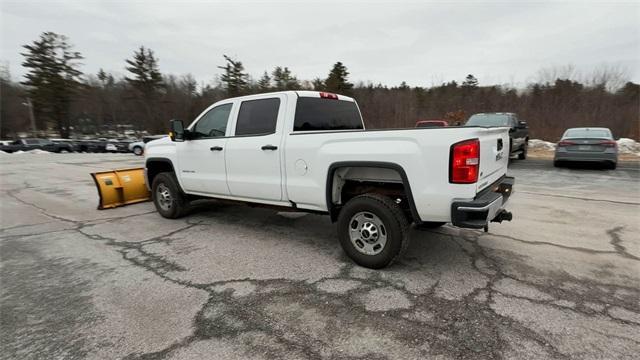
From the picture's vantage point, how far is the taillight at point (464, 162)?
2955mm

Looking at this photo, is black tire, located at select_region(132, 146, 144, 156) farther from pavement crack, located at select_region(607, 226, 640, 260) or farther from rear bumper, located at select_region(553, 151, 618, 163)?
pavement crack, located at select_region(607, 226, 640, 260)

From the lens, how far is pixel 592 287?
3.20 meters

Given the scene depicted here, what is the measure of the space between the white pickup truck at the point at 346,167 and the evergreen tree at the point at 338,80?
38403 millimetres

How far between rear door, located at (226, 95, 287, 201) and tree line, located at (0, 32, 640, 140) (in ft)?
69.2

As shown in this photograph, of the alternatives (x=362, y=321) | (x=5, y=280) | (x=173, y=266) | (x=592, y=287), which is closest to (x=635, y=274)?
(x=592, y=287)

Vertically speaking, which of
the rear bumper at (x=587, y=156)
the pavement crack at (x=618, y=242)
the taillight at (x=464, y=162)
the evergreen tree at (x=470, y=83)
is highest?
the evergreen tree at (x=470, y=83)

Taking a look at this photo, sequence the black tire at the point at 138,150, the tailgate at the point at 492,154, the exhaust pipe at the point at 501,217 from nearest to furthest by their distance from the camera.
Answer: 1. the tailgate at the point at 492,154
2. the exhaust pipe at the point at 501,217
3. the black tire at the point at 138,150

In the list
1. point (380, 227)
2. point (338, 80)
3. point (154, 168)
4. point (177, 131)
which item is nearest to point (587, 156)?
point (380, 227)

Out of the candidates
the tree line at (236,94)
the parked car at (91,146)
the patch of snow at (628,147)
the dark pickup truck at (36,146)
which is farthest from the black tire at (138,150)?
the patch of snow at (628,147)

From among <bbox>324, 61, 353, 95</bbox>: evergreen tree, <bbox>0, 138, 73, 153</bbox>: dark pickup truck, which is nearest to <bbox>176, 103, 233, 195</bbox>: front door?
<bbox>0, 138, 73, 153</bbox>: dark pickup truck

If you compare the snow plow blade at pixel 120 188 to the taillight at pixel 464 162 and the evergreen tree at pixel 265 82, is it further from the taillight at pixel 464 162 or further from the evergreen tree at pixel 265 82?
the evergreen tree at pixel 265 82

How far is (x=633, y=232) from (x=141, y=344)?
646 centimetres

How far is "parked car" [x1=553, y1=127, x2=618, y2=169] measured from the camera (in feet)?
36.2

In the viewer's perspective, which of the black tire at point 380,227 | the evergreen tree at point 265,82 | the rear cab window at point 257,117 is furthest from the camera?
the evergreen tree at point 265,82
